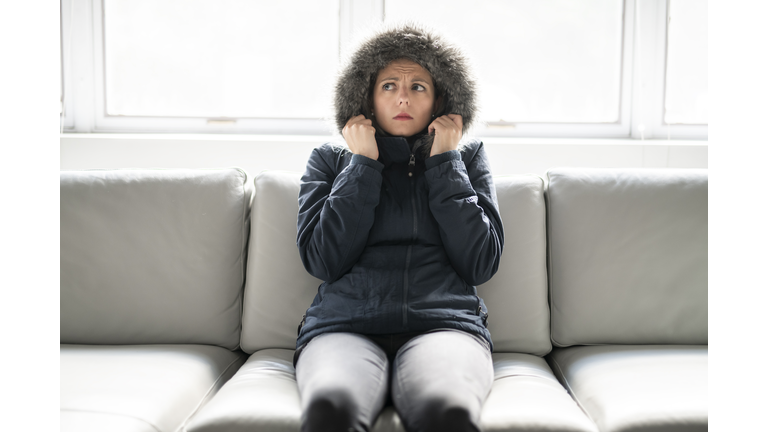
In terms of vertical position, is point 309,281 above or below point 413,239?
below

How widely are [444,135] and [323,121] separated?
0.86 meters

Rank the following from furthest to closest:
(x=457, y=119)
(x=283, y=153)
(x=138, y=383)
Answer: (x=283, y=153), (x=457, y=119), (x=138, y=383)

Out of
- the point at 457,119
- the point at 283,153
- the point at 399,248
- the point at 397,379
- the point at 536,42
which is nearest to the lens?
the point at 397,379

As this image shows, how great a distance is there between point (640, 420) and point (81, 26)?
240cm

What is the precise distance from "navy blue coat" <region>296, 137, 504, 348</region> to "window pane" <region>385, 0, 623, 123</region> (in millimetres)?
918

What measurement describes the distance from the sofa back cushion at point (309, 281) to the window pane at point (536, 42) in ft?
2.48

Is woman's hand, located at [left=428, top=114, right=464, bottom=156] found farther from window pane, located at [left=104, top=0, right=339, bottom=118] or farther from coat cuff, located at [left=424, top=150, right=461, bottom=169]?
window pane, located at [left=104, top=0, right=339, bottom=118]

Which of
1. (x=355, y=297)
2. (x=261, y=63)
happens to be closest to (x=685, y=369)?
(x=355, y=297)

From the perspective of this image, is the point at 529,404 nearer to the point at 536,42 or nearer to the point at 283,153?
the point at 283,153

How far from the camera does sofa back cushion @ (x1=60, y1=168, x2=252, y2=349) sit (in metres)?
1.42

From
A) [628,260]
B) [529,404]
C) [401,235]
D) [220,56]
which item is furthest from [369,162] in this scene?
[220,56]

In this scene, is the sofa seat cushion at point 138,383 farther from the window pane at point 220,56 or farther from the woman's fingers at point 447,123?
the window pane at point 220,56

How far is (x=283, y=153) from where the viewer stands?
193 cm

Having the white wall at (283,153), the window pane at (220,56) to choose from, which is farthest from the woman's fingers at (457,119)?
the window pane at (220,56)
